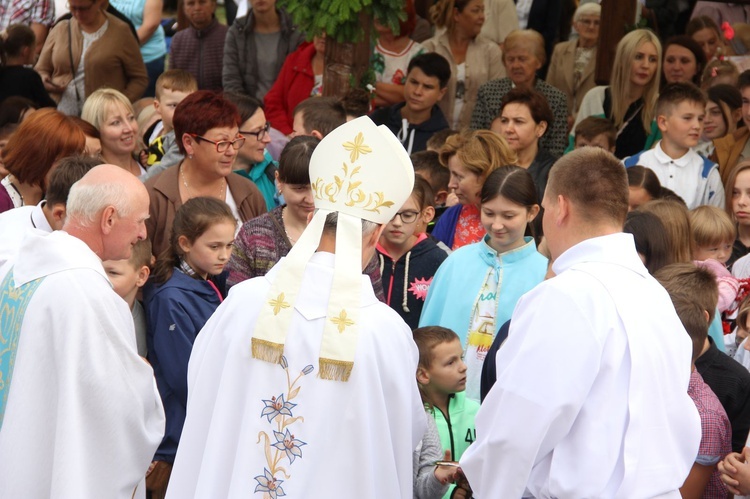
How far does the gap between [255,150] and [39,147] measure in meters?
1.50

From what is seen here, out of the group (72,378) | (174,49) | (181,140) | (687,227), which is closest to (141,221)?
(72,378)

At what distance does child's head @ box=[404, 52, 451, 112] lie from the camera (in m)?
8.34

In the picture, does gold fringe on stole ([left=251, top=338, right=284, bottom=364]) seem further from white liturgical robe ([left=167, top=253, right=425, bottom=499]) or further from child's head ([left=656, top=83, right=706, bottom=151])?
child's head ([left=656, top=83, right=706, bottom=151])

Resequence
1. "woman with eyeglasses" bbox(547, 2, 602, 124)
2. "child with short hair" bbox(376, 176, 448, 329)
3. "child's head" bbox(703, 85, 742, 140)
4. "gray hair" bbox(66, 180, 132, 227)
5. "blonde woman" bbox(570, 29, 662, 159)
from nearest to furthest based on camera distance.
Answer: "gray hair" bbox(66, 180, 132, 227) < "child with short hair" bbox(376, 176, 448, 329) < "child's head" bbox(703, 85, 742, 140) < "blonde woman" bbox(570, 29, 662, 159) < "woman with eyeglasses" bbox(547, 2, 602, 124)

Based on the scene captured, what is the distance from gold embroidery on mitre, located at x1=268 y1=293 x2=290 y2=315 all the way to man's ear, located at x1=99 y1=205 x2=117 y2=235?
94 centimetres

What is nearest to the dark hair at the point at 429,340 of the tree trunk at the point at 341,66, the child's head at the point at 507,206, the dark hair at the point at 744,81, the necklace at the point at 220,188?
the child's head at the point at 507,206

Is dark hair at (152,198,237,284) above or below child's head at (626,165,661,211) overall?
below

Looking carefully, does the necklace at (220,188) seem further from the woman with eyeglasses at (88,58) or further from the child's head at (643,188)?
the woman with eyeglasses at (88,58)

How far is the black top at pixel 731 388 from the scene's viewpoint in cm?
496

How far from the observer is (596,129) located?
8.38m

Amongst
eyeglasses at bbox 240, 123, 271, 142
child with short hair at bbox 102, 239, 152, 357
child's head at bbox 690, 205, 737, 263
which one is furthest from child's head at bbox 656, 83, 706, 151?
child with short hair at bbox 102, 239, 152, 357

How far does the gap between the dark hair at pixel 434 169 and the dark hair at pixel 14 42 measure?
12.4 feet

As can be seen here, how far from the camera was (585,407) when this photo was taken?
368 centimetres

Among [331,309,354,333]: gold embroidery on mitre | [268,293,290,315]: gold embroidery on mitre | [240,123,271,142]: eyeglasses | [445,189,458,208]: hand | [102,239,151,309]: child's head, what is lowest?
[102,239,151,309]: child's head
